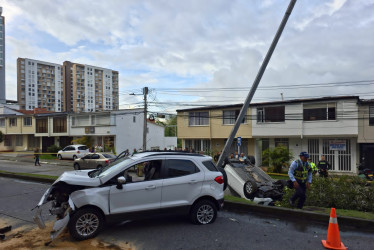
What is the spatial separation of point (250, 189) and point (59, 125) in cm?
3376

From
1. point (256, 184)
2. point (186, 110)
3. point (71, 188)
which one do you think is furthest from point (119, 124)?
point (71, 188)

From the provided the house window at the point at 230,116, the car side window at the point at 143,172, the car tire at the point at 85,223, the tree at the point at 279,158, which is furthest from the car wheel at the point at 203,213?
the house window at the point at 230,116

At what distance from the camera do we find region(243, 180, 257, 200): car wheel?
29.5ft

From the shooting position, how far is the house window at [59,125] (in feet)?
119

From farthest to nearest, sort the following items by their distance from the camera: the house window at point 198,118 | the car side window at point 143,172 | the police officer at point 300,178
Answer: the house window at point 198,118, the police officer at point 300,178, the car side window at point 143,172

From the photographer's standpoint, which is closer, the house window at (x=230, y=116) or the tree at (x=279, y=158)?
the tree at (x=279, y=158)

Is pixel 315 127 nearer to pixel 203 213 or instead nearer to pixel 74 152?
pixel 203 213

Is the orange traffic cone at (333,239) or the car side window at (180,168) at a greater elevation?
Answer: the car side window at (180,168)

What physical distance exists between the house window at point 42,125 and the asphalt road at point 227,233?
35.1 m

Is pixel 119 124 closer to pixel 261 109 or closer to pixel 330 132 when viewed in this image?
pixel 261 109

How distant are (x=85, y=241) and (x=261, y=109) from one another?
67.7 ft

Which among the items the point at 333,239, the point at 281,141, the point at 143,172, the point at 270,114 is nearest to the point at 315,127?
the point at 281,141

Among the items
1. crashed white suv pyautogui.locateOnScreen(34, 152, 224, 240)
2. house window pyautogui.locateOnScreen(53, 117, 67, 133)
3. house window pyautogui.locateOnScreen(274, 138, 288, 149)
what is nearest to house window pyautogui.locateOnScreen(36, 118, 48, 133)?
house window pyautogui.locateOnScreen(53, 117, 67, 133)

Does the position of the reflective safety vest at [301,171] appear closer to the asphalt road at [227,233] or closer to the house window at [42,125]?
the asphalt road at [227,233]
